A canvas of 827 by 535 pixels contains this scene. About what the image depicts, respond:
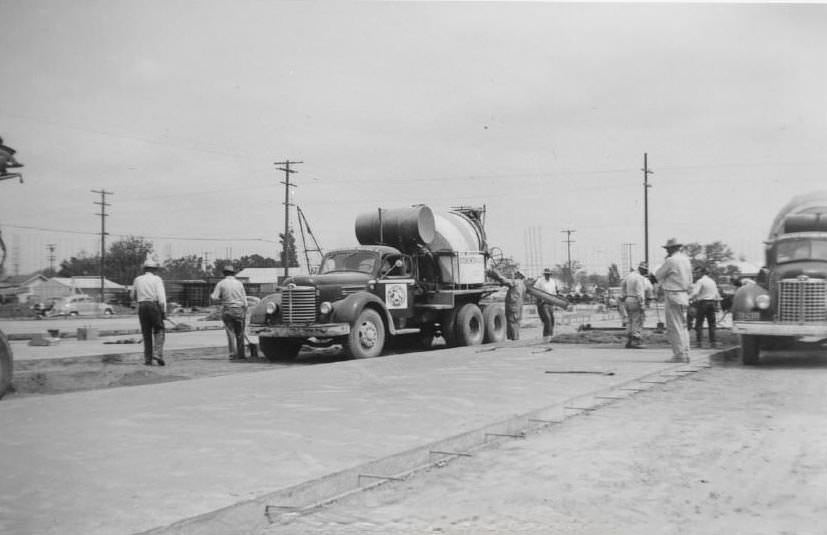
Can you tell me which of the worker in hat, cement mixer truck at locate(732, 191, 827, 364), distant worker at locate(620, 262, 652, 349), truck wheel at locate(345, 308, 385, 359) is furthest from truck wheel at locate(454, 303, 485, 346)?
cement mixer truck at locate(732, 191, 827, 364)

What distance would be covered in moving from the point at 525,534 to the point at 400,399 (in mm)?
4301

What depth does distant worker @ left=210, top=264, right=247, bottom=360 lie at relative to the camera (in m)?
14.3

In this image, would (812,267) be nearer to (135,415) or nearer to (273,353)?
(273,353)

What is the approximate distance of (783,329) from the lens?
11.6m

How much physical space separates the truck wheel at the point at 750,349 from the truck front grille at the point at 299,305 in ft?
23.2

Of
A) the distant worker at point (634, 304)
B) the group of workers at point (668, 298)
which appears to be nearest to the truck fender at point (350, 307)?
the group of workers at point (668, 298)

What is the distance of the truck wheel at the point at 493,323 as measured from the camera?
737 inches

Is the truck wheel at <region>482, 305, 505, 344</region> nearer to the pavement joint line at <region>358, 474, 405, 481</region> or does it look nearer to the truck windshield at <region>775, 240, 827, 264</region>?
the truck windshield at <region>775, 240, 827, 264</region>

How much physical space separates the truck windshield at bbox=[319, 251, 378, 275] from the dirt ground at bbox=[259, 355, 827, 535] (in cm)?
847

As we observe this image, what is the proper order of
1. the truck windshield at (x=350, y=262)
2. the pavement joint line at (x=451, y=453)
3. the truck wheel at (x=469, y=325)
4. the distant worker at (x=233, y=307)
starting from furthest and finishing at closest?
the truck wheel at (x=469, y=325) → the truck windshield at (x=350, y=262) → the distant worker at (x=233, y=307) → the pavement joint line at (x=451, y=453)

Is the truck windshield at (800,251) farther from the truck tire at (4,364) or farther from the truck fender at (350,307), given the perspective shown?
the truck tire at (4,364)

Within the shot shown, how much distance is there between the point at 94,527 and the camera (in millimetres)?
4145

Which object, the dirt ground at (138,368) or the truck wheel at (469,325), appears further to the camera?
→ the truck wheel at (469,325)

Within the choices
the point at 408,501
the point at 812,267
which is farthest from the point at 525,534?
the point at 812,267
